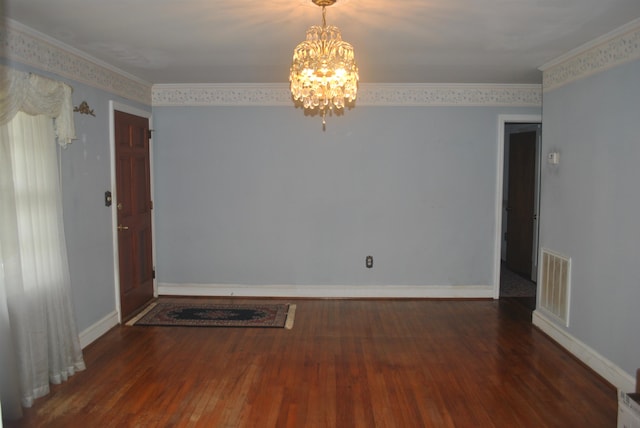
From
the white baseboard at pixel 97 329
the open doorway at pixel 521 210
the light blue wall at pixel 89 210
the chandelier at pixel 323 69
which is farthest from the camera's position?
the open doorway at pixel 521 210

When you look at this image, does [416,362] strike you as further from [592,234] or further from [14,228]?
[14,228]

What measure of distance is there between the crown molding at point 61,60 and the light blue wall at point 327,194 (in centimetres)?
83

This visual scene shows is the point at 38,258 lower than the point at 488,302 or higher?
higher

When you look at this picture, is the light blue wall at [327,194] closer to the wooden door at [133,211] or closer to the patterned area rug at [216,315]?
the wooden door at [133,211]

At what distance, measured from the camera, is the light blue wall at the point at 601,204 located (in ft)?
9.96

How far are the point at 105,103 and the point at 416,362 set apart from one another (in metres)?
3.61

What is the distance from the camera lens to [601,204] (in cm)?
335

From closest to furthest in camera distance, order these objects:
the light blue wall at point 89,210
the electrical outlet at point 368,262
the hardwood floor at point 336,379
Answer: the hardwood floor at point 336,379 < the light blue wall at point 89,210 < the electrical outlet at point 368,262

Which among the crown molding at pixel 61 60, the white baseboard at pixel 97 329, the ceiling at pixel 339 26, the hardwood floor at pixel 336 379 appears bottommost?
the hardwood floor at pixel 336 379

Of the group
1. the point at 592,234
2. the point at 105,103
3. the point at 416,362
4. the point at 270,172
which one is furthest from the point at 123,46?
the point at 592,234

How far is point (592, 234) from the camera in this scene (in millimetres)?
3475

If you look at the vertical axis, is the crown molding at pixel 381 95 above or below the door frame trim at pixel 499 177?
above

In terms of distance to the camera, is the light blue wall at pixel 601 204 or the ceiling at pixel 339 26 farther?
the light blue wall at pixel 601 204

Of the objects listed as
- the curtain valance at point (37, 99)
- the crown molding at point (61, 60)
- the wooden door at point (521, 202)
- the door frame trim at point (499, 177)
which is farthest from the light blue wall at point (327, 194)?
the curtain valance at point (37, 99)
